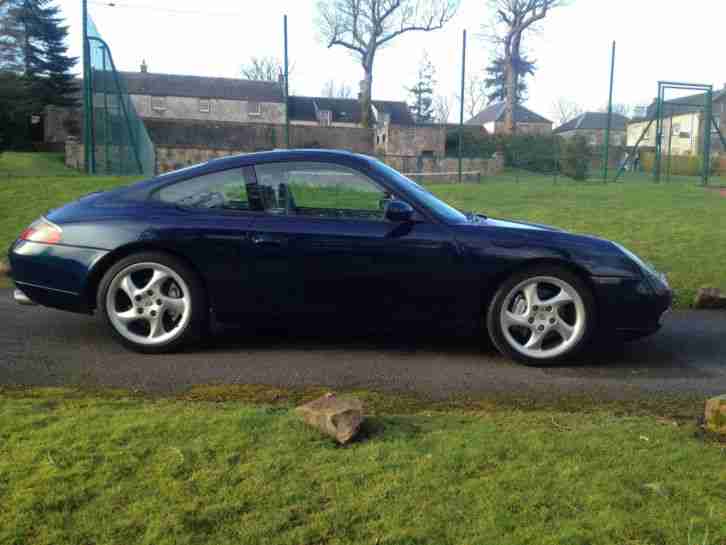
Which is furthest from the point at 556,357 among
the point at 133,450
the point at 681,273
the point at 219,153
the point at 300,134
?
the point at 300,134

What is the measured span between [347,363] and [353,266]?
61 cm

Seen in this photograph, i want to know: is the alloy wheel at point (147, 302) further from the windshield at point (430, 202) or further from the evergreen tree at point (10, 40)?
the evergreen tree at point (10, 40)

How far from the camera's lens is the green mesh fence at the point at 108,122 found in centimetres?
1725

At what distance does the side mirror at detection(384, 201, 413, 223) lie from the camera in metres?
4.46

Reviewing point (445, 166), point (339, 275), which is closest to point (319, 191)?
point (339, 275)

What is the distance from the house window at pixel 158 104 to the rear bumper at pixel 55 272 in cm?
6627

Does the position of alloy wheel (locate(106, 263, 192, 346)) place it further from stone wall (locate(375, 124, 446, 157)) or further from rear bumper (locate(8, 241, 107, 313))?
stone wall (locate(375, 124, 446, 157))

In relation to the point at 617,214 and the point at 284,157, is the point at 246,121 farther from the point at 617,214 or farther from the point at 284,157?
the point at 284,157

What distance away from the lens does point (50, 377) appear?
154 inches

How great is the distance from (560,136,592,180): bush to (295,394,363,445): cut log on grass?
30895mm

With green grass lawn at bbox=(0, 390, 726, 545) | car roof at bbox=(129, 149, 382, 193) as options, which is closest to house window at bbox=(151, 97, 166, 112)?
car roof at bbox=(129, 149, 382, 193)

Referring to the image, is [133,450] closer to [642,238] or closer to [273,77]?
[642,238]

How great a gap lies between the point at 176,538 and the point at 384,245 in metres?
2.64

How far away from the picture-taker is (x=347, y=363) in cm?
441
